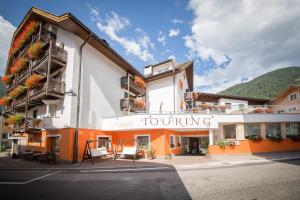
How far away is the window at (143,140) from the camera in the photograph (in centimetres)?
1648

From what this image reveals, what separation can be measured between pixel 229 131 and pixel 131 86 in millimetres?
12267

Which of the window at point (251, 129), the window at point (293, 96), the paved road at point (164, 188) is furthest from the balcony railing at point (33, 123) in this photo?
the window at point (293, 96)

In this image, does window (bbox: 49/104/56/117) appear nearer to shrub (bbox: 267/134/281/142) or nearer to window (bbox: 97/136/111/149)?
window (bbox: 97/136/111/149)

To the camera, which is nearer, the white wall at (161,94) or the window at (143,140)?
the window at (143,140)

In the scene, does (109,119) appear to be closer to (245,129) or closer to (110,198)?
(110,198)

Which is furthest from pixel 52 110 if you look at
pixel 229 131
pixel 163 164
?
pixel 229 131

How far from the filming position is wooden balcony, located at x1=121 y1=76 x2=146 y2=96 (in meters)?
21.1

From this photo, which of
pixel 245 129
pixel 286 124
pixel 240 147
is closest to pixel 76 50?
pixel 240 147

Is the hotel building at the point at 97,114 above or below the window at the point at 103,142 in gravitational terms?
above

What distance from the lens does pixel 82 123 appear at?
49.7 feet

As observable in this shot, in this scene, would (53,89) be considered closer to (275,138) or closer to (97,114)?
(97,114)

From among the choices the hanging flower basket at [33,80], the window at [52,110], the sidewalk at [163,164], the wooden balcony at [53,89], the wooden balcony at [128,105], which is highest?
the hanging flower basket at [33,80]

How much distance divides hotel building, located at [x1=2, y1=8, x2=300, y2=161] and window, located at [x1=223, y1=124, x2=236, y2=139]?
0.32ft

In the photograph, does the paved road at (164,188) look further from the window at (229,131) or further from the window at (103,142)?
the window at (229,131)
